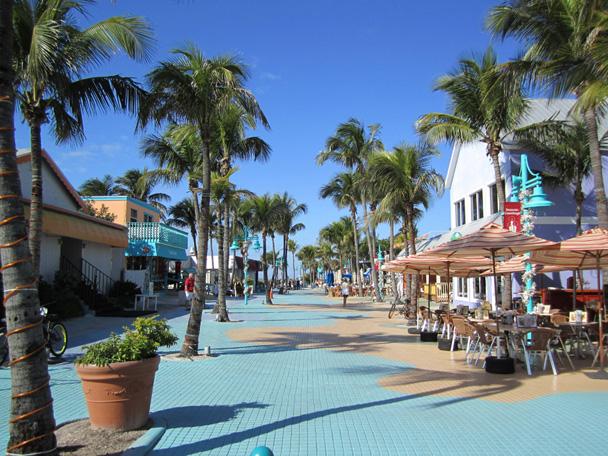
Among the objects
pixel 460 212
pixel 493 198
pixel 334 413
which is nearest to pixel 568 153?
pixel 493 198

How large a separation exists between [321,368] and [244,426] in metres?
4.11

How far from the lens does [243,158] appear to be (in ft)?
65.7

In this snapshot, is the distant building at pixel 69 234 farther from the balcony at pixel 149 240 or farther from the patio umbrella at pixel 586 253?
the patio umbrella at pixel 586 253

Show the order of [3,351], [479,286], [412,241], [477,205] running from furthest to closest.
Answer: [477,205] < [479,286] < [412,241] < [3,351]

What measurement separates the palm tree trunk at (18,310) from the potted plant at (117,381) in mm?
950

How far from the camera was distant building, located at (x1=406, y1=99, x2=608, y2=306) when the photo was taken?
845 inches

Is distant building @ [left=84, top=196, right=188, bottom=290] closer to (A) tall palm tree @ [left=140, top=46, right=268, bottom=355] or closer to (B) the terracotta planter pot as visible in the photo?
(A) tall palm tree @ [left=140, top=46, right=268, bottom=355]

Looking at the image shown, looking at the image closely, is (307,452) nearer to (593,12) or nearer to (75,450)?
(75,450)

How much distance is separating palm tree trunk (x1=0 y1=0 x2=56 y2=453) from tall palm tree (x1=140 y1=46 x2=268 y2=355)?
6522mm

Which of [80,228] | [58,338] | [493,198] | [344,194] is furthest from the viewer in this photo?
[344,194]

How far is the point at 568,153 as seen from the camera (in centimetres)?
1998

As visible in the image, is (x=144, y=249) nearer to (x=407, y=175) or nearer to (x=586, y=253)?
(x=407, y=175)

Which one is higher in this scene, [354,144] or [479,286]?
[354,144]

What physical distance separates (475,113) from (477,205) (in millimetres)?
9770
